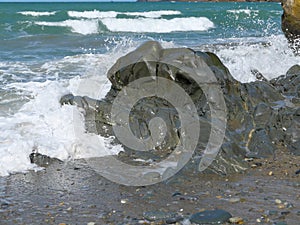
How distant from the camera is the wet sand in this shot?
3314 mm

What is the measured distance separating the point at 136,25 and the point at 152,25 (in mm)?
946

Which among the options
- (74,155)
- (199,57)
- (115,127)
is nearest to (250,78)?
(199,57)

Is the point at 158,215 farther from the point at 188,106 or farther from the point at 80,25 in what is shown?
the point at 80,25

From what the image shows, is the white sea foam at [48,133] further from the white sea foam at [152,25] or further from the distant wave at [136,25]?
the white sea foam at [152,25]

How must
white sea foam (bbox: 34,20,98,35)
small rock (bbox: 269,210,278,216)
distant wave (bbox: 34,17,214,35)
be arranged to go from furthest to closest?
distant wave (bbox: 34,17,214,35) → white sea foam (bbox: 34,20,98,35) → small rock (bbox: 269,210,278,216)

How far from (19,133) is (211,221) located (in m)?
2.84

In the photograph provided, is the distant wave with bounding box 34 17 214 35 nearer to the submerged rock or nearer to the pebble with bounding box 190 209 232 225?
the submerged rock

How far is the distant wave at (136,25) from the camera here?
2548 cm

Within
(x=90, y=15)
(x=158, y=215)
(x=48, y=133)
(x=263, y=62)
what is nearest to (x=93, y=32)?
(x=90, y=15)

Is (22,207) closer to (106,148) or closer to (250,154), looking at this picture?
(106,148)

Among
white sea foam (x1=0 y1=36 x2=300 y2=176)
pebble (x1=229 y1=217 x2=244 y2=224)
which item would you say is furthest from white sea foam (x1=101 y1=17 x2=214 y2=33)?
pebble (x1=229 y1=217 x2=244 y2=224)

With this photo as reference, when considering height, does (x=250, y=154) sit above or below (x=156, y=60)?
below

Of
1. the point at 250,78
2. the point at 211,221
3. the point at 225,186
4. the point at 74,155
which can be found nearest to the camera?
the point at 211,221

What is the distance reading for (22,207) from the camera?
3.54m
